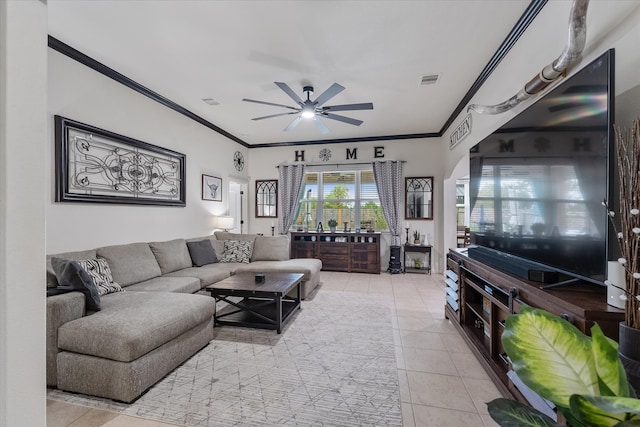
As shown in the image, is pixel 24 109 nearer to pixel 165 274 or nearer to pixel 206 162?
pixel 165 274

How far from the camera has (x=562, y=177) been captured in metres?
1.51

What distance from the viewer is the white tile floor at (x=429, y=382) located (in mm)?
1613

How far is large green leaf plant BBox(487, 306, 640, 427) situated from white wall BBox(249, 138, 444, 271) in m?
5.34

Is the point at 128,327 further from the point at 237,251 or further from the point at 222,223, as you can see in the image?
the point at 222,223

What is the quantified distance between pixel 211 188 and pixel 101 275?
8.96 feet

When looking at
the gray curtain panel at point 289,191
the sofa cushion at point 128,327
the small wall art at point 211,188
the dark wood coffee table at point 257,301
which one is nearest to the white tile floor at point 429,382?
the sofa cushion at point 128,327

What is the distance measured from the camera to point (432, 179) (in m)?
5.75

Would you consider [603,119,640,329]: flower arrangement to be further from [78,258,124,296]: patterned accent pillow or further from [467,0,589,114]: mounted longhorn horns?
[78,258,124,296]: patterned accent pillow

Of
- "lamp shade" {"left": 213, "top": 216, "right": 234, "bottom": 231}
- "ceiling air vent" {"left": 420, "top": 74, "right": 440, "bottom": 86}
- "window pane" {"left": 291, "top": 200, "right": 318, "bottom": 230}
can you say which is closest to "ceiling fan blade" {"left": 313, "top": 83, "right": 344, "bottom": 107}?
"ceiling air vent" {"left": 420, "top": 74, "right": 440, "bottom": 86}

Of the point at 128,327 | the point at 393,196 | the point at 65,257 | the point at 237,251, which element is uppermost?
the point at 393,196

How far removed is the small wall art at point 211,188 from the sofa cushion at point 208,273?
1491 mm

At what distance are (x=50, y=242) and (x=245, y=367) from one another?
222 cm

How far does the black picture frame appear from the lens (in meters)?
2.71

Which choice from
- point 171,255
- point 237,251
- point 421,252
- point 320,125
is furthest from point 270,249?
point 421,252
